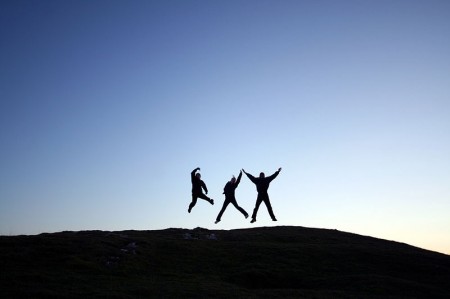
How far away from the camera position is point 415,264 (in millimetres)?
28641

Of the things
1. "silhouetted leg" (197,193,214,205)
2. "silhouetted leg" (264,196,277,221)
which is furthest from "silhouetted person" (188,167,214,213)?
"silhouetted leg" (264,196,277,221)

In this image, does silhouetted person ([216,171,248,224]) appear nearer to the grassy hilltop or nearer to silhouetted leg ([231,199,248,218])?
silhouetted leg ([231,199,248,218])

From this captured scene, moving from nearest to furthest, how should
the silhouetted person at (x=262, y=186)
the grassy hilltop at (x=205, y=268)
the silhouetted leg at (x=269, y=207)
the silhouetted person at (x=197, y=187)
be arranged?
the grassy hilltop at (x=205, y=268) < the silhouetted person at (x=197, y=187) < the silhouetted person at (x=262, y=186) < the silhouetted leg at (x=269, y=207)

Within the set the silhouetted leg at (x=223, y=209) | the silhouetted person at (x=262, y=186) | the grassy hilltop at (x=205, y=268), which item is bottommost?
the grassy hilltop at (x=205, y=268)

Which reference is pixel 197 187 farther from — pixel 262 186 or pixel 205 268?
pixel 205 268

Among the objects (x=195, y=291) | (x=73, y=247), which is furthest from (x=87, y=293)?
(x=73, y=247)

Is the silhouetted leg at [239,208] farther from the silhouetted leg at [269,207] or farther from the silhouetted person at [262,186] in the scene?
the silhouetted leg at [269,207]

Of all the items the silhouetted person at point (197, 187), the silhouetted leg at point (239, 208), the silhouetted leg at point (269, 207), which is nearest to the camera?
the silhouetted person at point (197, 187)

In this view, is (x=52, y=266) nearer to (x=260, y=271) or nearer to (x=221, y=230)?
(x=260, y=271)

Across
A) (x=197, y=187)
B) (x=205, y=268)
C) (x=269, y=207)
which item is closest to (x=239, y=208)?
(x=269, y=207)

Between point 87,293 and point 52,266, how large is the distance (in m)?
5.12

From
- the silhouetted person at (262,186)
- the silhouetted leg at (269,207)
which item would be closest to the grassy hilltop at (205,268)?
the silhouetted leg at (269,207)

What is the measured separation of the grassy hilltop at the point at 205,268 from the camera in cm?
1897

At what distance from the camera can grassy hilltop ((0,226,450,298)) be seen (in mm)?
18969
